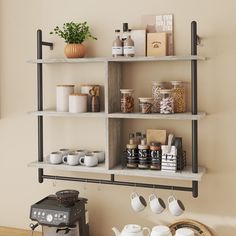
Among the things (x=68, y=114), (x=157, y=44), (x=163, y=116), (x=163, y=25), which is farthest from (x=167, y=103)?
(x=68, y=114)

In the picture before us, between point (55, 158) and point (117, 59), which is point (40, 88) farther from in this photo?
point (117, 59)

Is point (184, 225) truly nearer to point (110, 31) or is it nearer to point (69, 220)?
point (69, 220)

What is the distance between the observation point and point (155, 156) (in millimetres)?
2277

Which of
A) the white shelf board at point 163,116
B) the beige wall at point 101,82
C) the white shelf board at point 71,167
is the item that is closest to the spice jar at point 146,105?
the white shelf board at point 163,116

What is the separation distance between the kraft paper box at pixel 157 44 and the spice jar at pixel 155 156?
52 cm

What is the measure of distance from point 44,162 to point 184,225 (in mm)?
921

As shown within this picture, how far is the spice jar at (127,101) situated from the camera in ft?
7.66

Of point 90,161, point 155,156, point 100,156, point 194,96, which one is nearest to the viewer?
point 194,96

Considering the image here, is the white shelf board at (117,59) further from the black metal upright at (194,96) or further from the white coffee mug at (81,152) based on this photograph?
the white coffee mug at (81,152)

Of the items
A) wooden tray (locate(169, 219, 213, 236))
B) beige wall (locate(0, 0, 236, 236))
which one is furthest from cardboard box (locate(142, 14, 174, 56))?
wooden tray (locate(169, 219, 213, 236))

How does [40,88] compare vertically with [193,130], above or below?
above

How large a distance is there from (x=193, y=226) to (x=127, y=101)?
82 centimetres

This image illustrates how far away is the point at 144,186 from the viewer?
2406 mm

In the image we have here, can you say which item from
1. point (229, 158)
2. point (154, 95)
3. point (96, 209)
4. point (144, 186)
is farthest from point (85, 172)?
point (229, 158)
